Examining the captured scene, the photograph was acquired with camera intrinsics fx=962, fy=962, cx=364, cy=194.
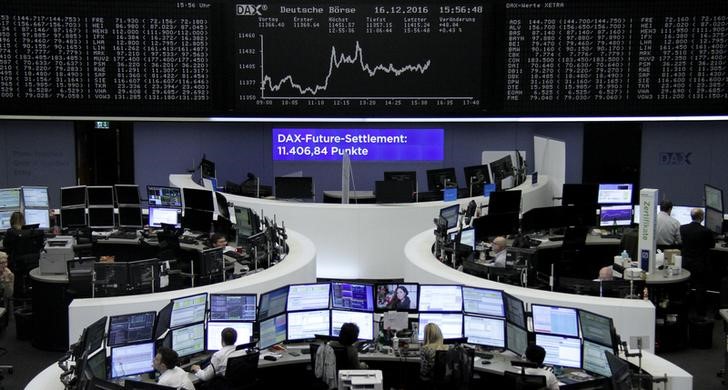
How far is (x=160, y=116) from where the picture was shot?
13.0 meters

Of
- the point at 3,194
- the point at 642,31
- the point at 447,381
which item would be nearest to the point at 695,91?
the point at 642,31

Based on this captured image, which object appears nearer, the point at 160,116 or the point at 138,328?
the point at 138,328

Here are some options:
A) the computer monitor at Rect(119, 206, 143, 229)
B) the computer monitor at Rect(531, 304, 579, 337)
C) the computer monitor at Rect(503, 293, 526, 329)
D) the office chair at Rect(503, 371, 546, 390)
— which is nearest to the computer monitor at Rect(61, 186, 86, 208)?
the computer monitor at Rect(119, 206, 143, 229)

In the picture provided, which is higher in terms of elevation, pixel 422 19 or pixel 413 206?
pixel 422 19

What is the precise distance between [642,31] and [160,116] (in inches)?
257

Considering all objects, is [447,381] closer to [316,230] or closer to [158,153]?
[316,230]

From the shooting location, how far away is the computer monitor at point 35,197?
13195 millimetres

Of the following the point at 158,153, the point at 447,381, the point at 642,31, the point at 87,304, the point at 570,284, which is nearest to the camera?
the point at 447,381

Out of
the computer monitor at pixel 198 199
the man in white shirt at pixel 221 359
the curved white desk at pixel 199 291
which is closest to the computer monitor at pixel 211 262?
the curved white desk at pixel 199 291

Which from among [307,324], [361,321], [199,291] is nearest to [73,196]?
[199,291]

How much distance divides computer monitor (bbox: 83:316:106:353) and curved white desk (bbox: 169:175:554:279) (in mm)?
5562

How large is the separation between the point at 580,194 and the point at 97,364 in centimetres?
813

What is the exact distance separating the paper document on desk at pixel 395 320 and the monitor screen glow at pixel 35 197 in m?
6.66

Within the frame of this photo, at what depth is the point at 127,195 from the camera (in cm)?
1308
